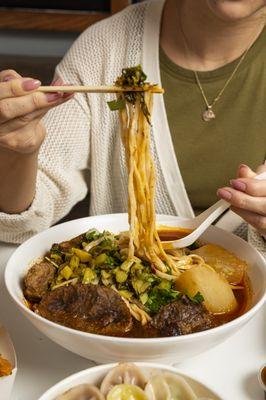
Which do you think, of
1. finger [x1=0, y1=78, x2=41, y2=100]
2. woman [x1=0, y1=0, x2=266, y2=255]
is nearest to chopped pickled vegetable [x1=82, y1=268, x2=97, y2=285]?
finger [x1=0, y1=78, x2=41, y2=100]

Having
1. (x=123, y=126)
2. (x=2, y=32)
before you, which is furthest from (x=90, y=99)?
(x=2, y=32)

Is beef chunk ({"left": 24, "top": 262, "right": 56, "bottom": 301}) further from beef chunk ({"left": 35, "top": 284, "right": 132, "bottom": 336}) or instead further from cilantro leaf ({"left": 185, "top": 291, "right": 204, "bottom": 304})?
cilantro leaf ({"left": 185, "top": 291, "right": 204, "bottom": 304})

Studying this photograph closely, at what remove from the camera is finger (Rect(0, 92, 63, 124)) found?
1.16m

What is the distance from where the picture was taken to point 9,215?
1538mm

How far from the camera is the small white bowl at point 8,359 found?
93cm

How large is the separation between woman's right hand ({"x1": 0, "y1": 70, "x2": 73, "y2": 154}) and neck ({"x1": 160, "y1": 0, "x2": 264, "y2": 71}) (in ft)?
2.33

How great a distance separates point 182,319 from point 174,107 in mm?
921

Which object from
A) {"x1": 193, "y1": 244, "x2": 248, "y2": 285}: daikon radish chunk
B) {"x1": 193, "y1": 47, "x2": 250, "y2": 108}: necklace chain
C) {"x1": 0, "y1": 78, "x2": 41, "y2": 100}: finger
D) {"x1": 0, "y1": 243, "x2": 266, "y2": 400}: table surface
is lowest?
{"x1": 0, "y1": 243, "x2": 266, "y2": 400}: table surface

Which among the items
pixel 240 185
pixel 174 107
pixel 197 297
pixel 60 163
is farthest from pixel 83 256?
pixel 174 107

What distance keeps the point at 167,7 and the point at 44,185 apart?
0.72 m

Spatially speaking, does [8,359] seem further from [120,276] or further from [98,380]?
[120,276]

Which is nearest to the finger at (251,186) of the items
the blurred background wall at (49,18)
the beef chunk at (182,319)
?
the beef chunk at (182,319)

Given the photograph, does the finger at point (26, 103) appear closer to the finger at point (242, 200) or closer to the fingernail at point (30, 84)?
the fingernail at point (30, 84)

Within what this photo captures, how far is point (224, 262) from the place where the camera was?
1.33 m
